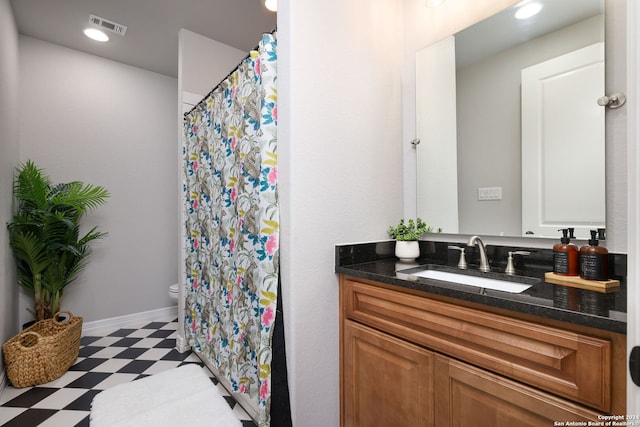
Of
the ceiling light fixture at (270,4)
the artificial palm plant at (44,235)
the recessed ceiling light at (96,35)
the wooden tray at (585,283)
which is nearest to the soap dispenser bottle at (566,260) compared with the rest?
the wooden tray at (585,283)

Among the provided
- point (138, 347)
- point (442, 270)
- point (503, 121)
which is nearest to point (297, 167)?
point (442, 270)

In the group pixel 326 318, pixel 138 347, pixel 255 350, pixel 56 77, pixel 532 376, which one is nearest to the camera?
pixel 532 376

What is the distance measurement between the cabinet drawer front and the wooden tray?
1.08 feet

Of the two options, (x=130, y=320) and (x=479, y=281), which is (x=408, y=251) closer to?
(x=479, y=281)

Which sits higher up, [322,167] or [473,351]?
[322,167]

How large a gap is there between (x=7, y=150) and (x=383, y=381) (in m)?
2.89

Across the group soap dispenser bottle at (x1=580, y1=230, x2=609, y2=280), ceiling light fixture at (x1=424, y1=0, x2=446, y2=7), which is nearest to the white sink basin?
soap dispenser bottle at (x1=580, y1=230, x2=609, y2=280)

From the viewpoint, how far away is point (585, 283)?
95 centimetres

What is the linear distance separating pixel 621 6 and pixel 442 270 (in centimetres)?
120

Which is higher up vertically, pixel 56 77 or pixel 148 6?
pixel 148 6

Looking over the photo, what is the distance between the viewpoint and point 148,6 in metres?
2.19

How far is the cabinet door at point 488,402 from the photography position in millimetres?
752

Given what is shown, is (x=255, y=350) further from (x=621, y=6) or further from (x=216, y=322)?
(x=621, y=6)

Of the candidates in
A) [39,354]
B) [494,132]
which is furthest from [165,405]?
[494,132]
